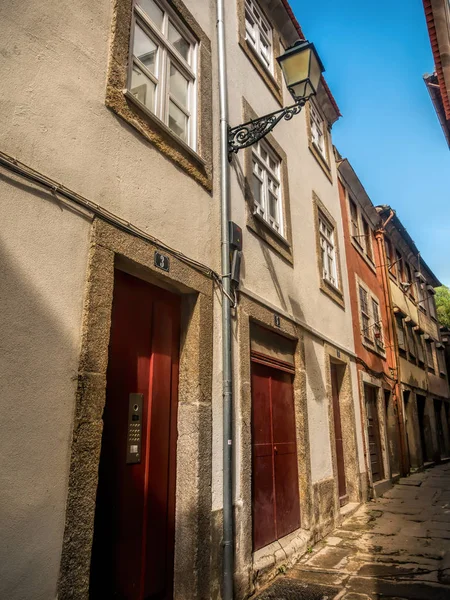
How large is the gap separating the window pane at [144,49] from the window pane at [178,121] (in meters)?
0.40

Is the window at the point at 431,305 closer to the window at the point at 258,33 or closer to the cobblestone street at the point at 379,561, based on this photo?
the cobblestone street at the point at 379,561

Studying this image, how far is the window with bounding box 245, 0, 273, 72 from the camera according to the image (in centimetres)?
698

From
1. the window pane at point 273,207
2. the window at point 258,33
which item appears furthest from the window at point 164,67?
the window at point 258,33

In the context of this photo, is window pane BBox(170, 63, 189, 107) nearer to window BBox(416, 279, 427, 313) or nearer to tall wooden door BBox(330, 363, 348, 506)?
tall wooden door BBox(330, 363, 348, 506)

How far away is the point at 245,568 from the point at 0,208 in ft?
12.4

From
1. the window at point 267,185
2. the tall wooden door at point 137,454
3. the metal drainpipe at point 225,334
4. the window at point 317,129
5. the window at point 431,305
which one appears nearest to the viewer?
the tall wooden door at point 137,454

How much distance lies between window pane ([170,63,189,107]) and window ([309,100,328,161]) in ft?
17.1

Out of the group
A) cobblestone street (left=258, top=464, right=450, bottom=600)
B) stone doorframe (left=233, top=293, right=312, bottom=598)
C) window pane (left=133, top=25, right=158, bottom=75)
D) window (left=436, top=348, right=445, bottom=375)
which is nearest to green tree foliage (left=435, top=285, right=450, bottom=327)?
window (left=436, top=348, right=445, bottom=375)

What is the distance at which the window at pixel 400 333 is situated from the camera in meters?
14.5

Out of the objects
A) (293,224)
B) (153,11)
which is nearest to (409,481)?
(293,224)

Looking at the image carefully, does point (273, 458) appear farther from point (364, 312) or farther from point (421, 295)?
point (421, 295)

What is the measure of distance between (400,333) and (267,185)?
10322 mm

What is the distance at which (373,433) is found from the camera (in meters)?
10.5

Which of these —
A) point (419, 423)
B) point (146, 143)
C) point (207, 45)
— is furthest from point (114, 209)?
point (419, 423)
